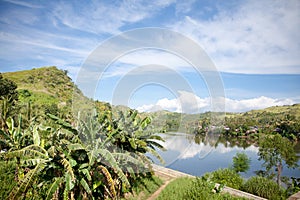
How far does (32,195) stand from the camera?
5.88 meters

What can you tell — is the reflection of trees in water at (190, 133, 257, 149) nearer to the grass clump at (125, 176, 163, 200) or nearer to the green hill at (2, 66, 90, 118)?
the grass clump at (125, 176, 163, 200)

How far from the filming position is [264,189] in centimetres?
786

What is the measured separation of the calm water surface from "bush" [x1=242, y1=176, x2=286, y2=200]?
3010 mm

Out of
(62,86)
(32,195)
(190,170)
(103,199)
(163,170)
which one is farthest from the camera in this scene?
(62,86)

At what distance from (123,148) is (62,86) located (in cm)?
6236

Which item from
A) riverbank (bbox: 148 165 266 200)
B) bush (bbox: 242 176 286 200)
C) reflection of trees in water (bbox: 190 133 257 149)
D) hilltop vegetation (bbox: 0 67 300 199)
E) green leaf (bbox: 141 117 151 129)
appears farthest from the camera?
reflection of trees in water (bbox: 190 133 257 149)

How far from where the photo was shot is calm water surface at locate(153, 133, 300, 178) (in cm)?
978

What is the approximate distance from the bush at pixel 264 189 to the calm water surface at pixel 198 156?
3010mm

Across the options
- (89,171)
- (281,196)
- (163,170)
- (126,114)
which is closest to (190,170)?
(163,170)

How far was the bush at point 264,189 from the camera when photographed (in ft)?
25.2

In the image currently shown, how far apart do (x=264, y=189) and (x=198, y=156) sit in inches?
732

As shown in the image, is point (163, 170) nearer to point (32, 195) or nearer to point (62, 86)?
point (32, 195)

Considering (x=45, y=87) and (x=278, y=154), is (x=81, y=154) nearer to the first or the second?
(x=278, y=154)

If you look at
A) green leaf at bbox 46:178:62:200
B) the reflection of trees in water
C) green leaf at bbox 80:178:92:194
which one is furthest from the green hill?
green leaf at bbox 46:178:62:200
